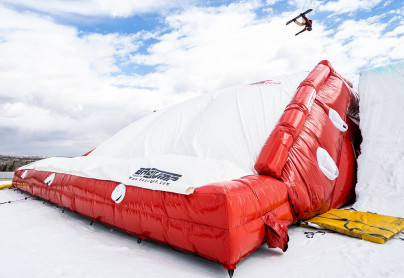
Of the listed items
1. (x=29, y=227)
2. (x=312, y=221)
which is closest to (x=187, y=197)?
(x=312, y=221)

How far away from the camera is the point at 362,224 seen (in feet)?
6.04

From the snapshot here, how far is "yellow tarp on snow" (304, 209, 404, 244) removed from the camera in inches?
65.6

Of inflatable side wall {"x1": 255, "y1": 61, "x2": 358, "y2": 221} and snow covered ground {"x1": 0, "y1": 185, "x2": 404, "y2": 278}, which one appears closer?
snow covered ground {"x1": 0, "y1": 185, "x2": 404, "y2": 278}

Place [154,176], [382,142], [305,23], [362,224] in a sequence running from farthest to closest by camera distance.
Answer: [305,23]
[382,142]
[362,224]
[154,176]

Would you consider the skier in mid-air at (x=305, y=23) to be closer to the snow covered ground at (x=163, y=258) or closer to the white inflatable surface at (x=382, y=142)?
the white inflatable surface at (x=382, y=142)

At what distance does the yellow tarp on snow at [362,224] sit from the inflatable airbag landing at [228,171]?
0.38ft

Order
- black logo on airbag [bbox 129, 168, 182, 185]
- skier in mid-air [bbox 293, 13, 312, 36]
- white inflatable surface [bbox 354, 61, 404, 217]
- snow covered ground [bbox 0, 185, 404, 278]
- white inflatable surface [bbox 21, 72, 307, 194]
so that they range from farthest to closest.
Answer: skier in mid-air [bbox 293, 13, 312, 36], white inflatable surface [bbox 354, 61, 404, 217], white inflatable surface [bbox 21, 72, 307, 194], black logo on airbag [bbox 129, 168, 182, 185], snow covered ground [bbox 0, 185, 404, 278]

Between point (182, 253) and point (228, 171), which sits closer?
point (182, 253)

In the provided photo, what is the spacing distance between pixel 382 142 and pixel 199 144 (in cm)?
193

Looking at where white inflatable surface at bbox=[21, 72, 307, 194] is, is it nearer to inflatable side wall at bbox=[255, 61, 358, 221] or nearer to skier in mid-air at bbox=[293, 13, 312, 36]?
inflatable side wall at bbox=[255, 61, 358, 221]

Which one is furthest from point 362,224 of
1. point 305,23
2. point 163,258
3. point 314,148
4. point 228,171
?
point 305,23

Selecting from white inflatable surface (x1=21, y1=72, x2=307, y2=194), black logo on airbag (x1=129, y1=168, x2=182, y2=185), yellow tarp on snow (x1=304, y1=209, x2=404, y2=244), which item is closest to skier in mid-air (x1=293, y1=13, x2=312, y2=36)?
white inflatable surface (x1=21, y1=72, x2=307, y2=194)

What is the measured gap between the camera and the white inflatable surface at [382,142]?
2281 mm

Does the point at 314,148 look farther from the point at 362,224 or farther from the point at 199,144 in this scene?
the point at 199,144
